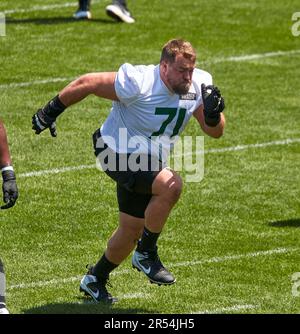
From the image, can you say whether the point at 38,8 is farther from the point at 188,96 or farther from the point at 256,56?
the point at 188,96

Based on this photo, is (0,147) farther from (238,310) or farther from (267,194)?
(267,194)

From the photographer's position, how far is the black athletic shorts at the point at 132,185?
374 inches

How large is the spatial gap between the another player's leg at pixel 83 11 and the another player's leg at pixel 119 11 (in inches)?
13.2

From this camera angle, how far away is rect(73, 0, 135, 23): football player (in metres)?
18.6

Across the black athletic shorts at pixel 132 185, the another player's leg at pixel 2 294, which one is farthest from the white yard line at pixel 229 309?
the another player's leg at pixel 2 294

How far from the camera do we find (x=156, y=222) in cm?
952

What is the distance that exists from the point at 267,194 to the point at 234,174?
0.67m

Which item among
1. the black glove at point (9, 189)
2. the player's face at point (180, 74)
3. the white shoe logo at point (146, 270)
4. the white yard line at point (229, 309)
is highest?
the player's face at point (180, 74)

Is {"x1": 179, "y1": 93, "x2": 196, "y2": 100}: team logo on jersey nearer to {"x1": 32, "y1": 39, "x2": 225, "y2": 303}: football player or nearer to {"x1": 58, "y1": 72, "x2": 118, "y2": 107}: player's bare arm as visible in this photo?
{"x1": 32, "y1": 39, "x2": 225, "y2": 303}: football player

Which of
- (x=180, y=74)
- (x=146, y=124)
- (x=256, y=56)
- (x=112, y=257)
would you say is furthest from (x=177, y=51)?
(x=256, y=56)

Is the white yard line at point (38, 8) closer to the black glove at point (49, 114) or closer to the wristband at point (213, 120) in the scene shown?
the black glove at point (49, 114)

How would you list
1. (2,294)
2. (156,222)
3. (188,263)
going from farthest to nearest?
(188,263), (156,222), (2,294)

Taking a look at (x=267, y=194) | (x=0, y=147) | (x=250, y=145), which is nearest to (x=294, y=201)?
(x=267, y=194)

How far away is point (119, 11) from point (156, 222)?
9.50 meters
